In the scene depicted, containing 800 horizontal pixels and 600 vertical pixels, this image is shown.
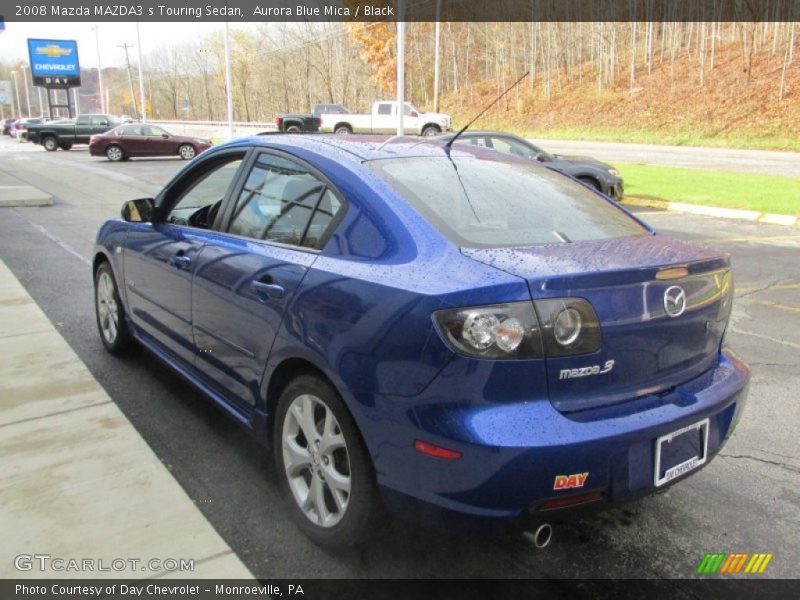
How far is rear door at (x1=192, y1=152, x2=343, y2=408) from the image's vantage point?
285cm

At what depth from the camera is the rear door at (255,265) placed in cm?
285

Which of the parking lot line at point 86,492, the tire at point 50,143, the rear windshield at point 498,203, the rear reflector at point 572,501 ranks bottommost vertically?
the parking lot line at point 86,492

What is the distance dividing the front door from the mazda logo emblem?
7.45ft

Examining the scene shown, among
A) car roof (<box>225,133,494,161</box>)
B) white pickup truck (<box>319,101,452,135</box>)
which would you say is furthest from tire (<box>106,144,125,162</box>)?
car roof (<box>225,133,494,161</box>)

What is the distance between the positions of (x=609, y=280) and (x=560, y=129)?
40313 millimetres

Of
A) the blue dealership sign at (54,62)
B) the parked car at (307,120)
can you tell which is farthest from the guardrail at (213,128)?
the blue dealership sign at (54,62)

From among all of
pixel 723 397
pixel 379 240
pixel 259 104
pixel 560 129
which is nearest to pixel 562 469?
pixel 723 397

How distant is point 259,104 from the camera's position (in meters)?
79.7

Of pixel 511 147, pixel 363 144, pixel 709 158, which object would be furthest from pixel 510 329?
pixel 709 158

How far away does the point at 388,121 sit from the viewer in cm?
3497

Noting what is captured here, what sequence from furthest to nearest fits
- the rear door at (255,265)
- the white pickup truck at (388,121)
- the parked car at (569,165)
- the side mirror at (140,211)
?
the white pickup truck at (388,121) < the parked car at (569,165) < the side mirror at (140,211) < the rear door at (255,265)

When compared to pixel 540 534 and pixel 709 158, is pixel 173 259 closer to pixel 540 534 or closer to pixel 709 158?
pixel 540 534

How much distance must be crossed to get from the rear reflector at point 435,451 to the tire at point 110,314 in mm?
3168

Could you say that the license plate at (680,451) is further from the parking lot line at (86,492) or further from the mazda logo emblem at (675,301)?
the parking lot line at (86,492)
